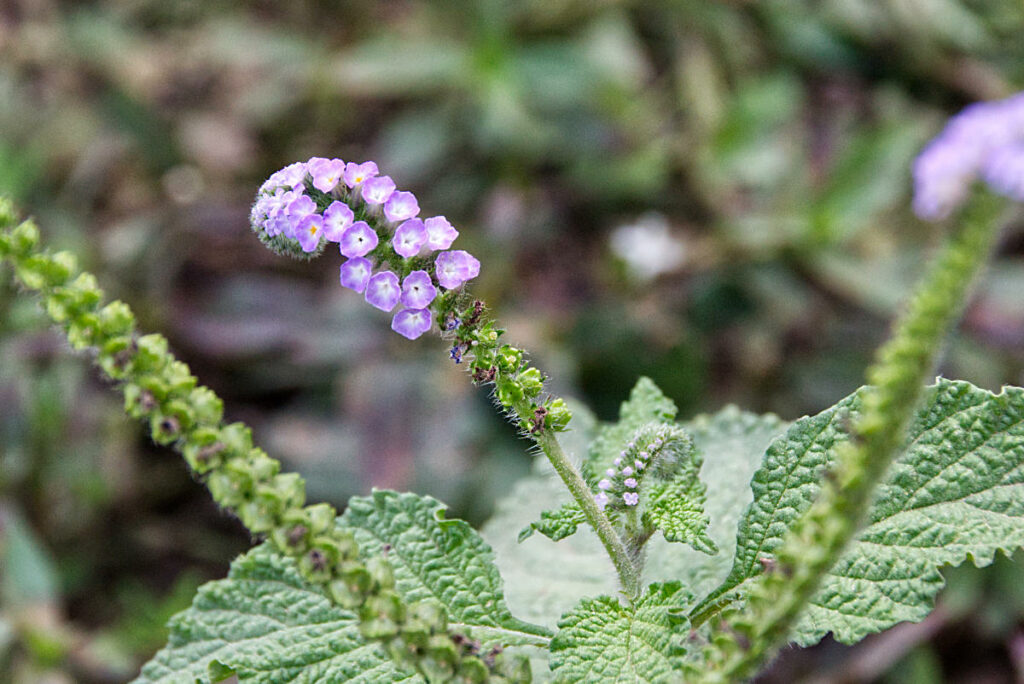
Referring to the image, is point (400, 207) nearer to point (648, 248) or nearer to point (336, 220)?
point (336, 220)

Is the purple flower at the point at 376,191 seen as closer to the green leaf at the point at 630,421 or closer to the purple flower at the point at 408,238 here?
the purple flower at the point at 408,238

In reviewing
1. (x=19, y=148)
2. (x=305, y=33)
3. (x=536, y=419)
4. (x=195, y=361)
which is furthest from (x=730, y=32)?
(x=536, y=419)

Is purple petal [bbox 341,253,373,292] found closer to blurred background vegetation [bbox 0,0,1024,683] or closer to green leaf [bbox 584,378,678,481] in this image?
green leaf [bbox 584,378,678,481]

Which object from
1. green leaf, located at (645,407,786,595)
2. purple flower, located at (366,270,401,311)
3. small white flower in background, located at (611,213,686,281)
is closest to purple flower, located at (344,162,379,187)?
purple flower, located at (366,270,401,311)

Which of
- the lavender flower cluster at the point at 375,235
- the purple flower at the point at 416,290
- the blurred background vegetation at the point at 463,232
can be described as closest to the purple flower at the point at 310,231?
the lavender flower cluster at the point at 375,235

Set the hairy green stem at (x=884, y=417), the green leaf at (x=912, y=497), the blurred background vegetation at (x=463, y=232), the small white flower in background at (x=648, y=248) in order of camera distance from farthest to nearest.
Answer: the small white flower in background at (x=648, y=248), the blurred background vegetation at (x=463, y=232), the green leaf at (x=912, y=497), the hairy green stem at (x=884, y=417)

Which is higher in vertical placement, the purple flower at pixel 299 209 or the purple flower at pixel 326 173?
the purple flower at pixel 326 173

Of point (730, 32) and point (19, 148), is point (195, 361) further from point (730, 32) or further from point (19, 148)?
point (730, 32)

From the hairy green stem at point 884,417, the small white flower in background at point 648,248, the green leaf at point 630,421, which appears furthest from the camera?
the small white flower in background at point 648,248
